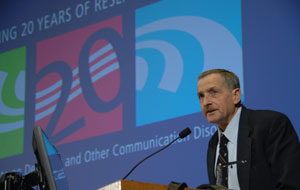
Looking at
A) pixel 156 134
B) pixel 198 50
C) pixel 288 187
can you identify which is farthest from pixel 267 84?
pixel 288 187

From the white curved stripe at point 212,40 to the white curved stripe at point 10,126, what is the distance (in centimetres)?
159

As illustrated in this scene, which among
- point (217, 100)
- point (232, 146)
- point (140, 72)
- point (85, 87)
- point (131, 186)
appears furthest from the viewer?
point (85, 87)

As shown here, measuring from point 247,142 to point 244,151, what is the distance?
0.05 metres

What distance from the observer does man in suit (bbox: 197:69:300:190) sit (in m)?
3.05

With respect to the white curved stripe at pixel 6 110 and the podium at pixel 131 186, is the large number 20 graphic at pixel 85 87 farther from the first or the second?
the podium at pixel 131 186

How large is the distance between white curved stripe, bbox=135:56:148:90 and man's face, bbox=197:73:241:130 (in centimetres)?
120

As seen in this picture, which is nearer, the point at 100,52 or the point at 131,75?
the point at 131,75

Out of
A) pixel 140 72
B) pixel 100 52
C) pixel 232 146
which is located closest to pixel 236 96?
pixel 232 146

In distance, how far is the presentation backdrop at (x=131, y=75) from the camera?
407cm

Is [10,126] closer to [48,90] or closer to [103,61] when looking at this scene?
[48,90]

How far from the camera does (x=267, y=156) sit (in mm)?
3131

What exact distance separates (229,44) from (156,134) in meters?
0.83

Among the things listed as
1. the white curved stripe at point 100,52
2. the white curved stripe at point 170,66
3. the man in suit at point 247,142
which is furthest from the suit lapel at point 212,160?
the white curved stripe at point 100,52

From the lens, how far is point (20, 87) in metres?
5.58
